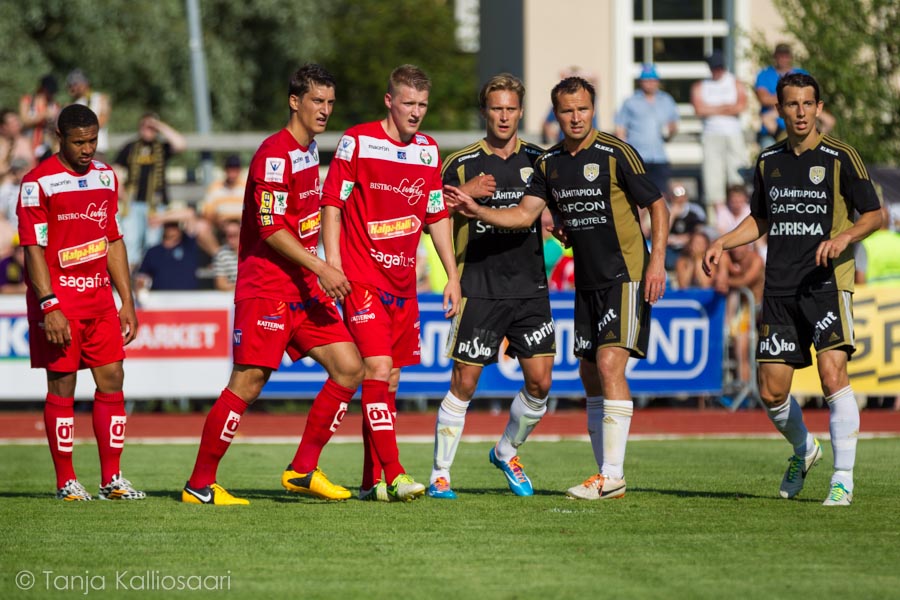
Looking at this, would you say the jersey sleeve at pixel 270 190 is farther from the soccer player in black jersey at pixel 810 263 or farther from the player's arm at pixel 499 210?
the soccer player in black jersey at pixel 810 263

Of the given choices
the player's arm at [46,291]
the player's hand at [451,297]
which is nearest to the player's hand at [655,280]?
the player's hand at [451,297]

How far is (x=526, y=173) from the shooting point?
30.6ft

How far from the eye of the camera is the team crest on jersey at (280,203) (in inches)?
330

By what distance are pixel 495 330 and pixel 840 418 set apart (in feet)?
7.26

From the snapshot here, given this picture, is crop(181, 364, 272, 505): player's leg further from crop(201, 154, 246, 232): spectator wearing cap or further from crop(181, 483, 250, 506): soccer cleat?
crop(201, 154, 246, 232): spectator wearing cap

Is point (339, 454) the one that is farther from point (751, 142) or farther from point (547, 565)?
point (751, 142)

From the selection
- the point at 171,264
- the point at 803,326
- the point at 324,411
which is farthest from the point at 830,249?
the point at 171,264

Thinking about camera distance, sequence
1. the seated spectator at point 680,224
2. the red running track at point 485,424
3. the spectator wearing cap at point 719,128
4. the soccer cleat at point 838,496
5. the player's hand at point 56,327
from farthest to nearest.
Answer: the spectator wearing cap at point 719,128
the seated spectator at point 680,224
the red running track at point 485,424
the player's hand at point 56,327
the soccer cleat at point 838,496

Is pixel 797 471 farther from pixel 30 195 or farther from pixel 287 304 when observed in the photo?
pixel 30 195

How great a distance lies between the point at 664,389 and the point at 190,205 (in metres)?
8.26

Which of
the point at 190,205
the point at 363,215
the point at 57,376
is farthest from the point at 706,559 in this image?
the point at 190,205

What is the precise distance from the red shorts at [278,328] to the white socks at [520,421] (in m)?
1.29

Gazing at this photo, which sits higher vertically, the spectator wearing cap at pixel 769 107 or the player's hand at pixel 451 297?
the spectator wearing cap at pixel 769 107

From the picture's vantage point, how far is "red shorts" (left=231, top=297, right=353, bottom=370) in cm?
852
